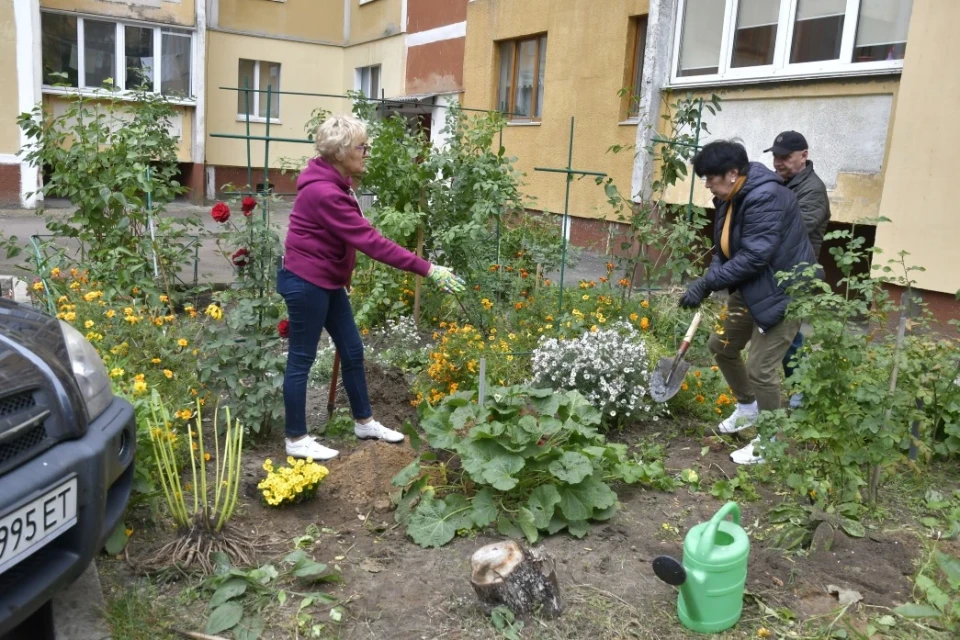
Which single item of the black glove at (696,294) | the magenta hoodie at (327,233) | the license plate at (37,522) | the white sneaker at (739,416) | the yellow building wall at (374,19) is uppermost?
the yellow building wall at (374,19)

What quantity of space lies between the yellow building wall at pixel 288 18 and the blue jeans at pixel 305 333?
1857 cm

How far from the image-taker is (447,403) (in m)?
3.67

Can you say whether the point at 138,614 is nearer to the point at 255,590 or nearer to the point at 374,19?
the point at 255,590

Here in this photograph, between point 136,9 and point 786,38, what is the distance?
15.2 m

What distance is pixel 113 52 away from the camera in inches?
739

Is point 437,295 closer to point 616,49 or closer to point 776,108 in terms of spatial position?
point 776,108

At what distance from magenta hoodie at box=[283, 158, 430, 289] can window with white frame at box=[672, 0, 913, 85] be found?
623 centimetres

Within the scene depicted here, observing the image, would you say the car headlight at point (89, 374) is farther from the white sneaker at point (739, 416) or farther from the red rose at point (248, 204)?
the white sneaker at point (739, 416)

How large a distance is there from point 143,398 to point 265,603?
107 cm

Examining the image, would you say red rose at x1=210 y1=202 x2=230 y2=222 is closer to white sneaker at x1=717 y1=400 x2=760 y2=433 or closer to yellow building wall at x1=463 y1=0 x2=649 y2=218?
white sneaker at x1=717 y1=400 x2=760 y2=433

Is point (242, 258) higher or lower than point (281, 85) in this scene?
lower

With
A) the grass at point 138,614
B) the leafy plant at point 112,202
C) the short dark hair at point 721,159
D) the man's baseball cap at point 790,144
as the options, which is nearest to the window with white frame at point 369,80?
the leafy plant at point 112,202

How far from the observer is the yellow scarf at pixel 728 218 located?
159 inches

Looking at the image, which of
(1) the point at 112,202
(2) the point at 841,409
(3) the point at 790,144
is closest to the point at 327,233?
(2) the point at 841,409
